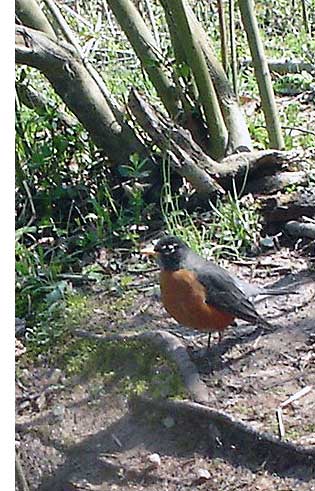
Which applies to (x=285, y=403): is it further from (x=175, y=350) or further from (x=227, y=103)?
(x=227, y=103)

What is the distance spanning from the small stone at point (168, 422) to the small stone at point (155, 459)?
17cm

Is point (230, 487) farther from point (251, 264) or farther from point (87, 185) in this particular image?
point (87, 185)

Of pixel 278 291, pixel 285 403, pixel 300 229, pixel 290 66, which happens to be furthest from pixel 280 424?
pixel 290 66

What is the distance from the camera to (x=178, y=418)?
4035mm

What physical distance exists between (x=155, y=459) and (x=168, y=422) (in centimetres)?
23

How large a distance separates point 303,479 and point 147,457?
61cm

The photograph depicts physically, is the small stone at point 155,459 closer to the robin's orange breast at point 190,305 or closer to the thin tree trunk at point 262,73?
the robin's orange breast at point 190,305

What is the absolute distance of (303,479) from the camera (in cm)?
360

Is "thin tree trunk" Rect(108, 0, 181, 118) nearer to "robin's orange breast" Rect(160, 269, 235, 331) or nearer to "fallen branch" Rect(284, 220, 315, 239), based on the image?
"fallen branch" Rect(284, 220, 315, 239)

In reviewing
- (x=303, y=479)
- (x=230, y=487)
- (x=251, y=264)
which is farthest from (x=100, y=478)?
(x=251, y=264)

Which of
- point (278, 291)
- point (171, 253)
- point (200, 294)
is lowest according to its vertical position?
point (278, 291)

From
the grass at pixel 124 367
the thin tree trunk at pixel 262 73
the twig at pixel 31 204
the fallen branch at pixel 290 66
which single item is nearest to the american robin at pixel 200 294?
the grass at pixel 124 367

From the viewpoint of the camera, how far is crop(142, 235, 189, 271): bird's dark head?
176 inches

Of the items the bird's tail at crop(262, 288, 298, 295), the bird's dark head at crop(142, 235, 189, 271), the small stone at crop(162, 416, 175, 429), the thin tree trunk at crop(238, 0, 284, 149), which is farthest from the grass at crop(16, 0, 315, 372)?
the small stone at crop(162, 416, 175, 429)
